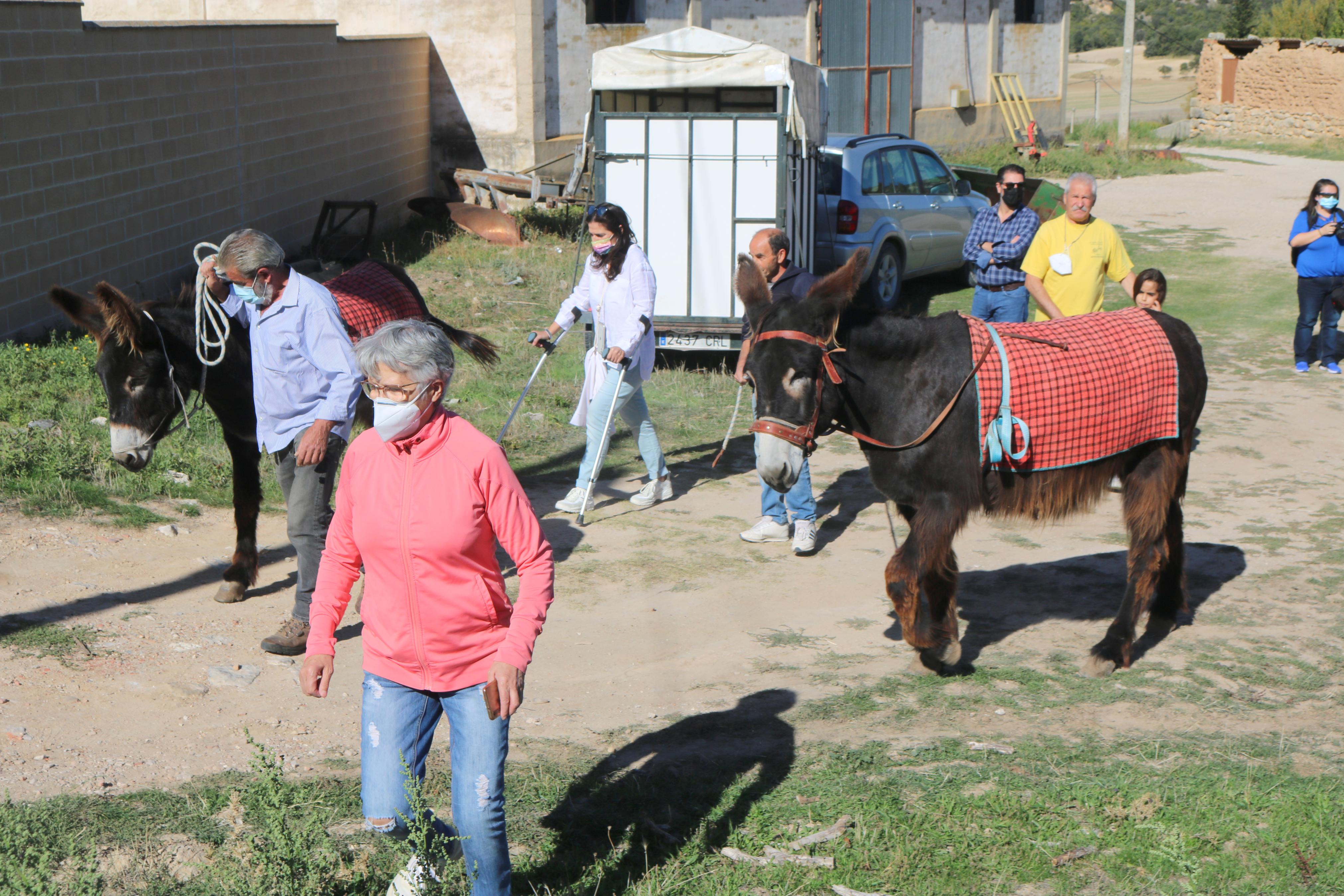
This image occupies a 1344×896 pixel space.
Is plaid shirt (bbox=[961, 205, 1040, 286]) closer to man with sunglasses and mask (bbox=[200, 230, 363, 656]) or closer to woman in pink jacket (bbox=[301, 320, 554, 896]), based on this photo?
man with sunglasses and mask (bbox=[200, 230, 363, 656])

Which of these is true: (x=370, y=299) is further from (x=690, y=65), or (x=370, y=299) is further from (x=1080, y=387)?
(x=690, y=65)

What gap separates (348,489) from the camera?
333 centimetres

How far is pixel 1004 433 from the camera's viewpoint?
5113 mm

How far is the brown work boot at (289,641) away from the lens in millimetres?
5645

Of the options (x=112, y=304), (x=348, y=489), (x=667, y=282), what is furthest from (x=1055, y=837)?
(x=667, y=282)

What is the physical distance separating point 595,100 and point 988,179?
7983 millimetres

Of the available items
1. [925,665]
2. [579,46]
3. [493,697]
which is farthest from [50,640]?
[579,46]

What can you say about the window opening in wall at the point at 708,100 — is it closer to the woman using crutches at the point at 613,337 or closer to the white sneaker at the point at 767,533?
the woman using crutches at the point at 613,337

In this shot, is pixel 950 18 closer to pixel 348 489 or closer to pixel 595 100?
pixel 595 100

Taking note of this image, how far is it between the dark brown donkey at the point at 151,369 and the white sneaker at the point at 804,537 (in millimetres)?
3075

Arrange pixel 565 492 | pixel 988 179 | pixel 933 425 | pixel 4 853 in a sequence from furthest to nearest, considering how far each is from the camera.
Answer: pixel 988 179, pixel 565 492, pixel 933 425, pixel 4 853

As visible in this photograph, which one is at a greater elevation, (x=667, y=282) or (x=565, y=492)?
(x=667, y=282)

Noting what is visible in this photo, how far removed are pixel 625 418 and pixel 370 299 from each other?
1.91m

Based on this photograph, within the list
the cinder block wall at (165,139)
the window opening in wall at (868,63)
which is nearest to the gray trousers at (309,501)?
the cinder block wall at (165,139)
